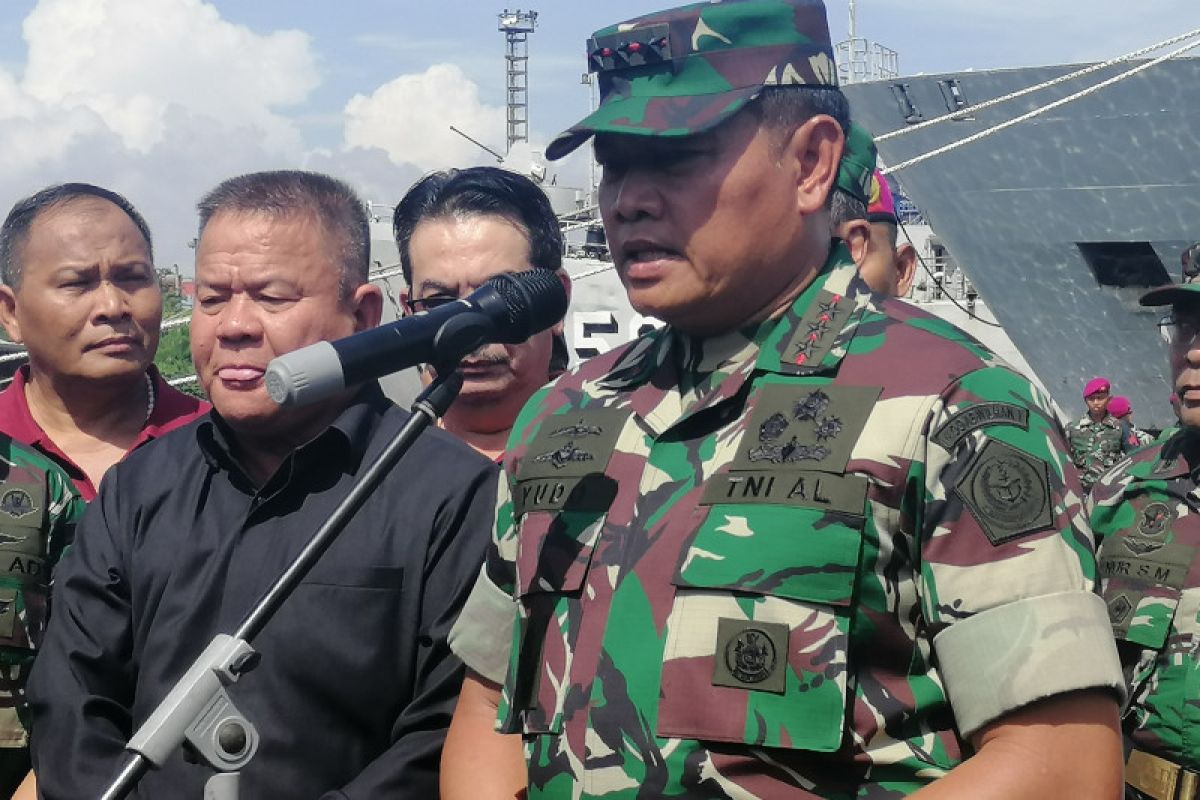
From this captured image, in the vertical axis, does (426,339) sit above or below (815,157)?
below

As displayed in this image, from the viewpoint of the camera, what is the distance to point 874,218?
4391mm

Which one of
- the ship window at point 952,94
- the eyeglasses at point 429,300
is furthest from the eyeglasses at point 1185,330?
the ship window at point 952,94

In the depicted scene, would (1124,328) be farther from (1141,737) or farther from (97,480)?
(97,480)

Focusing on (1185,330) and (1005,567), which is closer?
(1005,567)

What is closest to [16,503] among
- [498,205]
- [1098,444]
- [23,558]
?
[23,558]

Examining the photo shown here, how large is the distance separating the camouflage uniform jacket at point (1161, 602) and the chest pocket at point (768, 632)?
2.40 m

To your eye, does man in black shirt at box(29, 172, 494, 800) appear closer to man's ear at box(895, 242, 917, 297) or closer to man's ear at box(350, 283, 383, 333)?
man's ear at box(350, 283, 383, 333)

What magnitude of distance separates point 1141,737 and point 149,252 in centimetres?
283

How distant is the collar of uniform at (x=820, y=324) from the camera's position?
6.81 ft

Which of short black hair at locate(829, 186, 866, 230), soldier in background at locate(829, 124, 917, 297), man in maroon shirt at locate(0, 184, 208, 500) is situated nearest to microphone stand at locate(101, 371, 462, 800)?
short black hair at locate(829, 186, 866, 230)

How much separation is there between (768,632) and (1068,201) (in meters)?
13.2

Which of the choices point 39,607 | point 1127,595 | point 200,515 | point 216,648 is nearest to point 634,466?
point 216,648

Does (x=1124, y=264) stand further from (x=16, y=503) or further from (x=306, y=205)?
(x=16, y=503)

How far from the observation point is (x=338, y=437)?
288 centimetres
